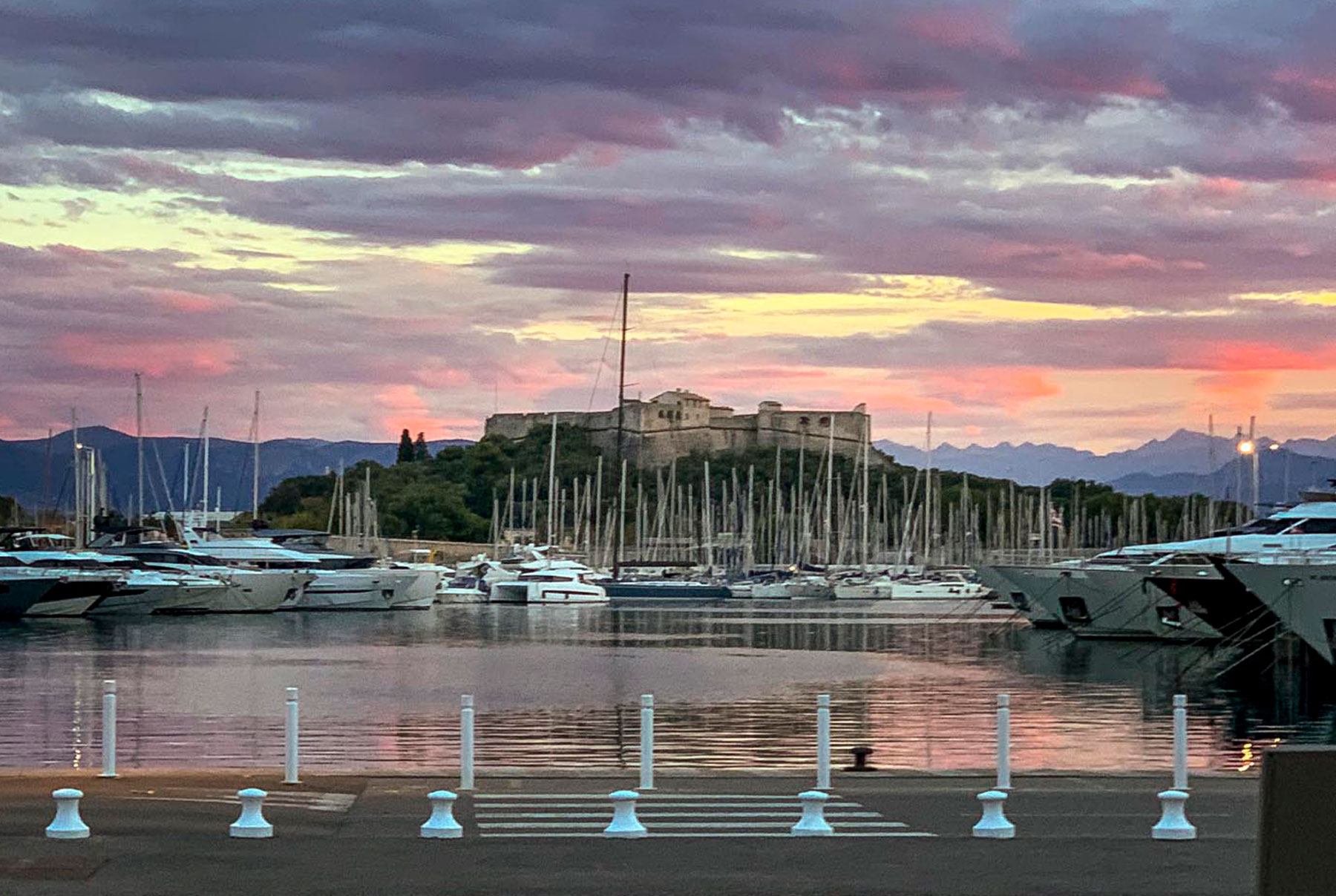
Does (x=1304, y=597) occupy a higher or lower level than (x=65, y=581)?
higher

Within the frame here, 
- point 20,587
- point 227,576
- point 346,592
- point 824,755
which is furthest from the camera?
point 346,592

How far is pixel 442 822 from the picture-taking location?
1655cm

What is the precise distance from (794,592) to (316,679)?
82.9m

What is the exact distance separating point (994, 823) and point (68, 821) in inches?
285

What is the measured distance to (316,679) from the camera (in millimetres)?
53469

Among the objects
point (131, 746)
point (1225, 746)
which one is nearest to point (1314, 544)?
point (1225, 746)

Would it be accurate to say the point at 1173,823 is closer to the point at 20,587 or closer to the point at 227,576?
the point at 20,587

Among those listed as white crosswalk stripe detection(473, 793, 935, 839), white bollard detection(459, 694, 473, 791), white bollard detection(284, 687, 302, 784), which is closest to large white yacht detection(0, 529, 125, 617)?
white bollard detection(284, 687, 302, 784)

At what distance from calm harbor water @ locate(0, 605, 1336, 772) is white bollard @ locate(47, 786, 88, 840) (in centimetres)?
1199

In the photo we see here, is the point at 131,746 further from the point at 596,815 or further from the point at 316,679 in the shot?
the point at 316,679

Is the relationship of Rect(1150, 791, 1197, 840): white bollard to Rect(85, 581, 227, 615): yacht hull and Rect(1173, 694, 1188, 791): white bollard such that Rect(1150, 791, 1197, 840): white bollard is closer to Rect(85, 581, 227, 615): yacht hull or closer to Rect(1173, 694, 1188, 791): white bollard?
Rect(1173, 694, 1188, 791): white bollard

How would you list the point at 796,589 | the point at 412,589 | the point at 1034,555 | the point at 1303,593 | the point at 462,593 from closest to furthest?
the point at 1303,593 < the point at 412,589 < the point at 462,593 < the point at 1034,555 < the point at 796,589

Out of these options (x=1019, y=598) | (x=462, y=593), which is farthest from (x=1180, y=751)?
(x=462, y=593)

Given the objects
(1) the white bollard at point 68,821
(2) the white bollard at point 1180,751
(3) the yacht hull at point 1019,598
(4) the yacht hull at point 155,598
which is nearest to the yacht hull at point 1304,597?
(2) the white bollard at point 1180,751
